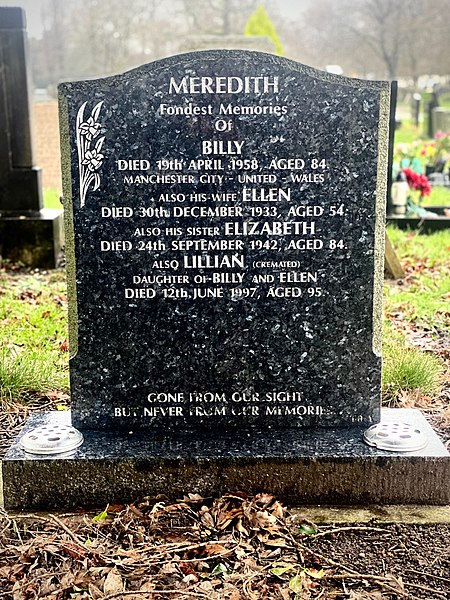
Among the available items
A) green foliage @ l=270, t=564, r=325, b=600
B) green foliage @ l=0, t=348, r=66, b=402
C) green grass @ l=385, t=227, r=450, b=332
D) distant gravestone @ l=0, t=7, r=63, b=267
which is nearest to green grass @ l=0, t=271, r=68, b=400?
green foliage @ l=0, t=348, r=66, b=402

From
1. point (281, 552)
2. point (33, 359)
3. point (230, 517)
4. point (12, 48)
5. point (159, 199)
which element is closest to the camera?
point (281, 552)

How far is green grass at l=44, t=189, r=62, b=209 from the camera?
12.2 m

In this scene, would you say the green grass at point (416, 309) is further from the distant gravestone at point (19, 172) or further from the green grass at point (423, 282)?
the distant gravestone at point (19, 172)

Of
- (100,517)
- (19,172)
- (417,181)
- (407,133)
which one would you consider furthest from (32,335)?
(407,133)

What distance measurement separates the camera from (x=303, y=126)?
3.41 m

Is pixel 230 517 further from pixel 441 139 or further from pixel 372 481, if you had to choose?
pixel 441 139

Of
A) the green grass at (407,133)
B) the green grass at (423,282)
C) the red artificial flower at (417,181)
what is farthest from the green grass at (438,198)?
the green grass at (407,133)

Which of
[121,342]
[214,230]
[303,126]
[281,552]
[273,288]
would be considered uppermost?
[303,126]

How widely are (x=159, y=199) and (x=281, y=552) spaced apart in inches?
59.9

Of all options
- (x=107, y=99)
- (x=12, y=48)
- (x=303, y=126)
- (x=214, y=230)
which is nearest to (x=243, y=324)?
(x=214, y=230)

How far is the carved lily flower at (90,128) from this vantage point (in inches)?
134

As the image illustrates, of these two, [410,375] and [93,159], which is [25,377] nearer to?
[93,159]

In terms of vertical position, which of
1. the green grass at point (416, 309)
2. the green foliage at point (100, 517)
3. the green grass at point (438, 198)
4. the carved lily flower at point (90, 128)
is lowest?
the green foliage at point (100, 517)

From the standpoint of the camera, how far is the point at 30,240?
845cm
